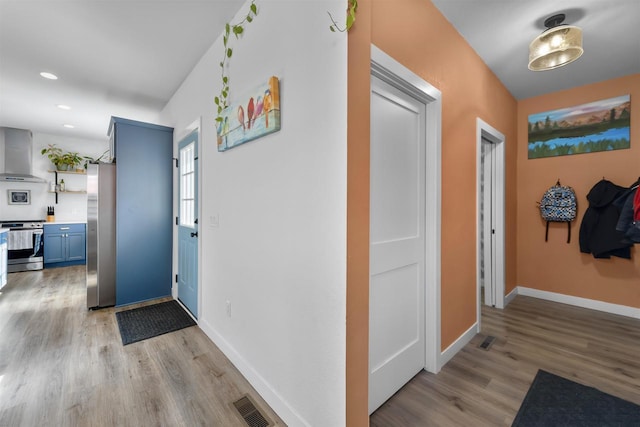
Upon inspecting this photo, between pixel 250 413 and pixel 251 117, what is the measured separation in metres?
1.83

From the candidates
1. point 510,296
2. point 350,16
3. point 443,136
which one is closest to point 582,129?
point 510,296

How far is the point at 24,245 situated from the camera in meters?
4.57

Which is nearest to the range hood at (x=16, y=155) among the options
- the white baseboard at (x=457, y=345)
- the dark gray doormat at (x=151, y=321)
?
the dark gray doormat at (x=151, y=321)

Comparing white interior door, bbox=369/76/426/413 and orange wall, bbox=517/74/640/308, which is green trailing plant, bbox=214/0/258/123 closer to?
white interior door, bbox=369/76/426/413

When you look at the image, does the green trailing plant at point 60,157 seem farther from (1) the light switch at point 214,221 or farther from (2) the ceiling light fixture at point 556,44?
(2) the ceiling light fixture at point 556,44

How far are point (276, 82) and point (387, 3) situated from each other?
77cm

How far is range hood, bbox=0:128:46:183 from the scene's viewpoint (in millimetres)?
4785

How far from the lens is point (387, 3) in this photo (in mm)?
1501

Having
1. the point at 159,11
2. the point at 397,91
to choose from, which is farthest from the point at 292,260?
the point at 159,11

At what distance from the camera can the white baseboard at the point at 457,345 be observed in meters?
2.01

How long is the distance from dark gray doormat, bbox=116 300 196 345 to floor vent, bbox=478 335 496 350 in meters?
2.75

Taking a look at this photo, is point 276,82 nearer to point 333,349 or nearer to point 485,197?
point 333,349

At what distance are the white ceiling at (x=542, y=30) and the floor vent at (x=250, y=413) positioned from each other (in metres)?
2.89

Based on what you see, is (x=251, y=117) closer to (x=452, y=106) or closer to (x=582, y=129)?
(x=452, y=106)
